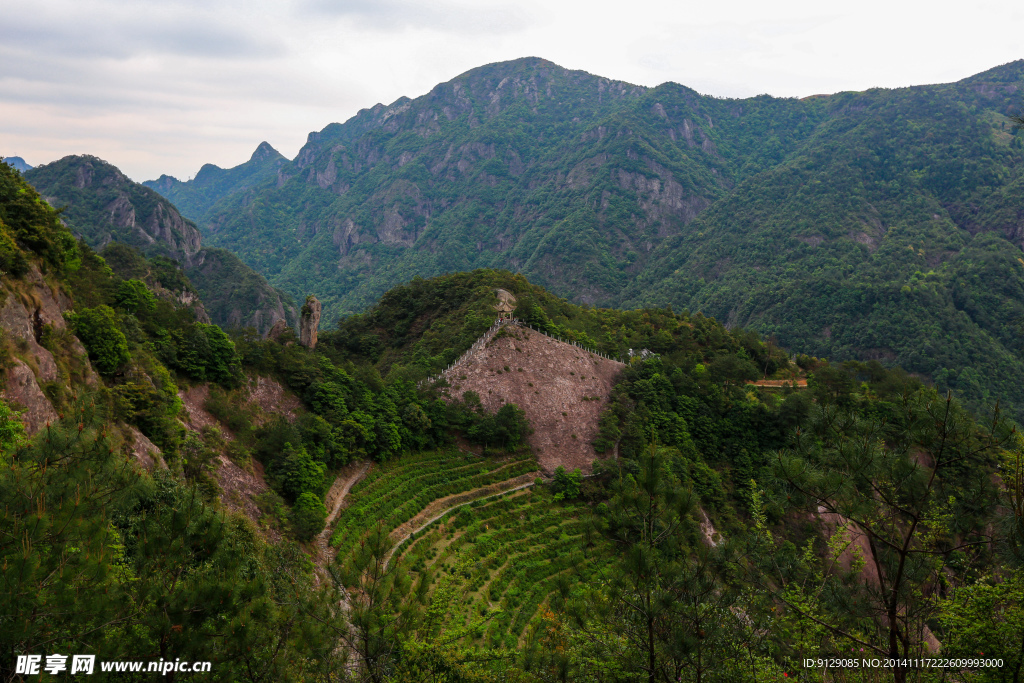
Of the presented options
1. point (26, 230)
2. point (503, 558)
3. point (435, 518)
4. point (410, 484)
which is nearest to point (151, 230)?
point (26, 230)

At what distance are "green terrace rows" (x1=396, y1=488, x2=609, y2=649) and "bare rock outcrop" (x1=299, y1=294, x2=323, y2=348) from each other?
2165 centimetres

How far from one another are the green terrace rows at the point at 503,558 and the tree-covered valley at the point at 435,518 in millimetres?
149

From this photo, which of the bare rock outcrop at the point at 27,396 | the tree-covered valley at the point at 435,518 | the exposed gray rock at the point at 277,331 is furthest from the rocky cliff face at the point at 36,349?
the exposed gray rock at the point at 277,331

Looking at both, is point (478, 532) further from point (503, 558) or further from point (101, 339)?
point (101, 339)

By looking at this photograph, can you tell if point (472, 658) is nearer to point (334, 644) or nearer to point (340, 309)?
point (334, 644)

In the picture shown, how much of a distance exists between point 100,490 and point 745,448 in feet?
141

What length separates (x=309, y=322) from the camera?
139 feet

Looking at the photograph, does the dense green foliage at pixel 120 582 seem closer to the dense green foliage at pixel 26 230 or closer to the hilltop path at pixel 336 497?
the hilltop path at pixel 336 497

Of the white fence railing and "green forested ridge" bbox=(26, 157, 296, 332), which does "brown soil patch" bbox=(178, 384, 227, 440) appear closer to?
the white fence railing

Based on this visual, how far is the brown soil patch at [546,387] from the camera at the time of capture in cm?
3900

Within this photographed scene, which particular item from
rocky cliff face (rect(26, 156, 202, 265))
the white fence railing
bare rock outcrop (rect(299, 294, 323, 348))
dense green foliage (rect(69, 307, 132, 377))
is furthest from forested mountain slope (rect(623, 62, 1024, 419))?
rocky cliff face (rect(26, 156, 202, 265))

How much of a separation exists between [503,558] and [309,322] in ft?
85.2

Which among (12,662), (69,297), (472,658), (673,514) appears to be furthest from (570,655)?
(69,297)

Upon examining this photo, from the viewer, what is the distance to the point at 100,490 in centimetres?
858
